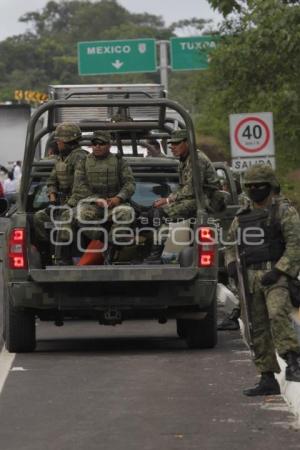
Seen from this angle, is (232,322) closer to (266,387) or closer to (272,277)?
(266,387)

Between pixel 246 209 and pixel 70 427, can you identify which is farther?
pixel 246 209

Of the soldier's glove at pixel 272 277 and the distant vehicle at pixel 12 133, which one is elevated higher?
the distant vehicle at pixel 12 133

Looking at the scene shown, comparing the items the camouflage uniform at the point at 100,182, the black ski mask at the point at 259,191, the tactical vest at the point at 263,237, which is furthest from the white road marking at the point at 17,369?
the black ski mask at the point at 259,191

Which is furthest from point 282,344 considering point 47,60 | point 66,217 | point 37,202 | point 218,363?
point 47,60

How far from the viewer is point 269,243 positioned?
10773 mm

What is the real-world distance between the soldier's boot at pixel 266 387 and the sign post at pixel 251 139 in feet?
34.9

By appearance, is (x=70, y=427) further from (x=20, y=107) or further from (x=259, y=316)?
(x=20, y=107)

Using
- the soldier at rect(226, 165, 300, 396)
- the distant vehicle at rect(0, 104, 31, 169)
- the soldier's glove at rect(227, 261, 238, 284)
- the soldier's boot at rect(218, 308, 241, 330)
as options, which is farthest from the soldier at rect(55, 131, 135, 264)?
the distant vehicle at rect(0, 104, 31, 169)

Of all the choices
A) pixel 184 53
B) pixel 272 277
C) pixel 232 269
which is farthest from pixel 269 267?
pixel 184 53

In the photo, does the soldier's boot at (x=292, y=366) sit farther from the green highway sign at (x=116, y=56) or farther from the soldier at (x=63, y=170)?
the green highway sign at (x=116, y=56)

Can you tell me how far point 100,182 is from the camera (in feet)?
45.4

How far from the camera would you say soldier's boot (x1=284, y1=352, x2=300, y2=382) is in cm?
1068

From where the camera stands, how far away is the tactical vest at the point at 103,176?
45.3 feet

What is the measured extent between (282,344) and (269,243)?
0.71 meters
